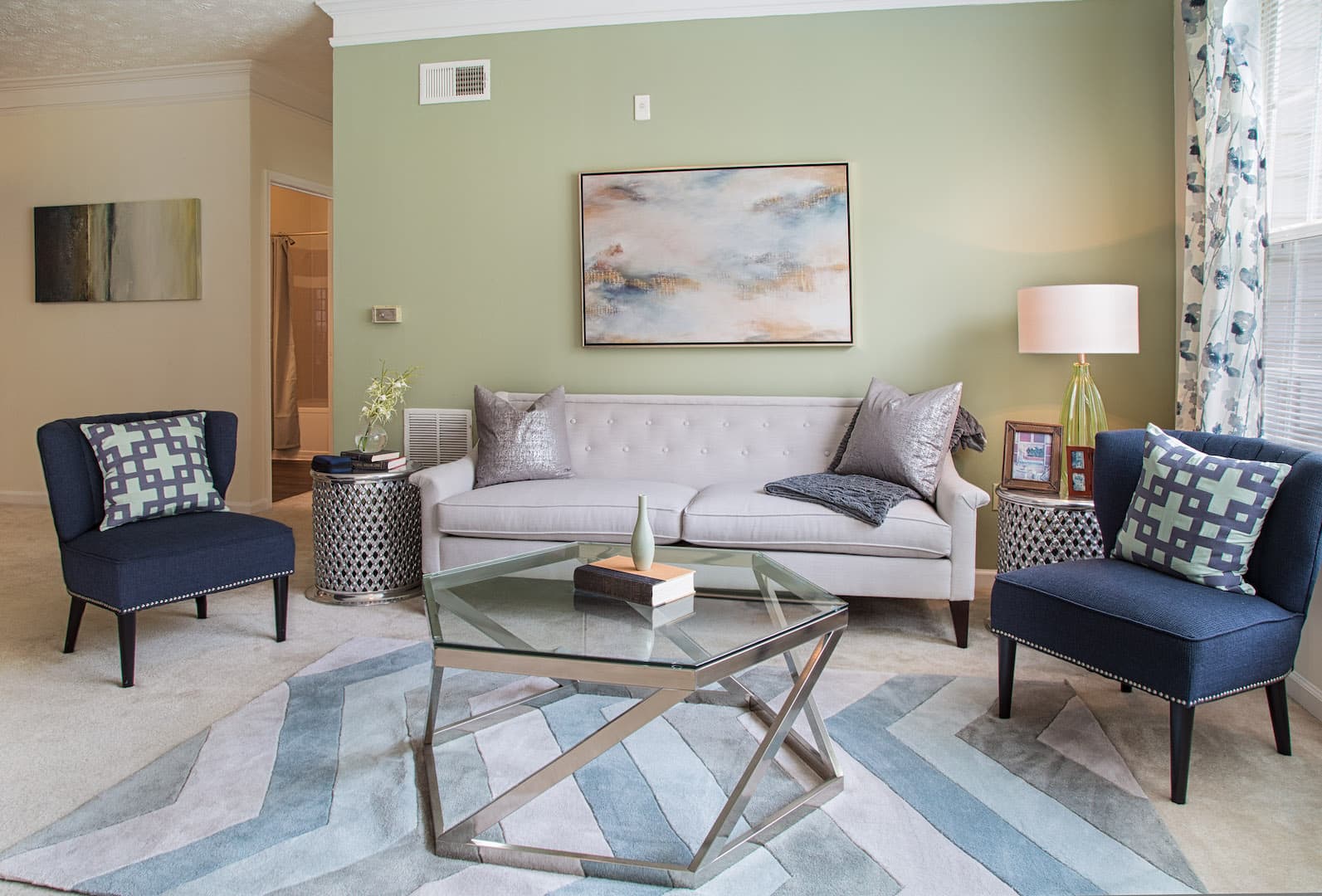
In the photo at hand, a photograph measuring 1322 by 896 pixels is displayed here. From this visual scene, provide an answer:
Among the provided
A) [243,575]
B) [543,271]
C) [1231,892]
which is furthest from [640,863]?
[543,271]

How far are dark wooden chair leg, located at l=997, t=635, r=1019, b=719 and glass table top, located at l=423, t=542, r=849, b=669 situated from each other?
0.62 m

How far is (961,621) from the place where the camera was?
10.4 ft

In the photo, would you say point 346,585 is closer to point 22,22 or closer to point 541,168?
point 541,168

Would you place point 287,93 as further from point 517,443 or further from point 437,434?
point 517,443

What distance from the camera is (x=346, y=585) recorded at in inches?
147

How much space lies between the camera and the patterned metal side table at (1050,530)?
322cm

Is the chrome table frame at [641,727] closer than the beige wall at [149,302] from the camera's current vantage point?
Yes

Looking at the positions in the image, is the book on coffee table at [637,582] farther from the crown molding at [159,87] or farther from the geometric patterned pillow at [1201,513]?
the crown molding at [159,87]

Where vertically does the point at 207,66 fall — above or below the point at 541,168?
above

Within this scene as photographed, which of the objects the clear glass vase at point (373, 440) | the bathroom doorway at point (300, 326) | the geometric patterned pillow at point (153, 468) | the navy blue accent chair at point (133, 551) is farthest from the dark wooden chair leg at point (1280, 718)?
the bathroom doorway at point (300, 326)

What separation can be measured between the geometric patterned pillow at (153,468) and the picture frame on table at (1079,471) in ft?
10.6

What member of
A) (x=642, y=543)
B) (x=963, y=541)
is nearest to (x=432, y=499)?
(x=642, y=543)

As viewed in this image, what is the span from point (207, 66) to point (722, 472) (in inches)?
160

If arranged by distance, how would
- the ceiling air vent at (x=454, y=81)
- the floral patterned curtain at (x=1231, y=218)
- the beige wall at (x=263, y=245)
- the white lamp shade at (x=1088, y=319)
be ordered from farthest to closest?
the beige wall at (x=263, y=245), the ceiling air vent at (x=454, y=81), the white lamp shade at (x=1088, y=319), the floral patterned curtain at (x=1231, y=218)
